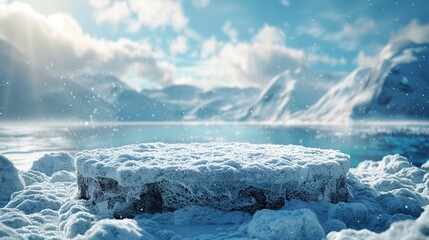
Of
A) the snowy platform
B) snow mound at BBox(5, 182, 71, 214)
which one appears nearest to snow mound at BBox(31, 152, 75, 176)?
snow mound at BBox(5, 182, 71, 214)

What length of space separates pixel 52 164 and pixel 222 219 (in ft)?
38.6

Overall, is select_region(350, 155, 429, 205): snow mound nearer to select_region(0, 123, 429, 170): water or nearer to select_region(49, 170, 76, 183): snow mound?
select_region(49, 170, 76, 183): snow mound

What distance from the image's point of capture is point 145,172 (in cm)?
888

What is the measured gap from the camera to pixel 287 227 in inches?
286

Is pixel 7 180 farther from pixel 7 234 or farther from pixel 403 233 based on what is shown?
pixel 403 233

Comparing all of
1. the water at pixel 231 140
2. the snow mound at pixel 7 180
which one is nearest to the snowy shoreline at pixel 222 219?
the snow mound at pixel 7 180

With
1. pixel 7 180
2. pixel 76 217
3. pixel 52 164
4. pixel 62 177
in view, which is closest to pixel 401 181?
pixel 76 217

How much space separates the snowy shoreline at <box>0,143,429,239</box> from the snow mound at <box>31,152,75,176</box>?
4.20m

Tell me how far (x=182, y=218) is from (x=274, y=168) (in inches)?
107

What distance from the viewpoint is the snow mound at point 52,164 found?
55.2 ft

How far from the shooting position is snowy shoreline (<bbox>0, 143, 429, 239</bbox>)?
22.4ft

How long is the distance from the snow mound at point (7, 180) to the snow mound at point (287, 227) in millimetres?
9202

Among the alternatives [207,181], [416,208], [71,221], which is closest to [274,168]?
[207,181]

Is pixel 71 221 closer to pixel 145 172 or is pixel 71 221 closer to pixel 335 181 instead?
pixel 145 172
